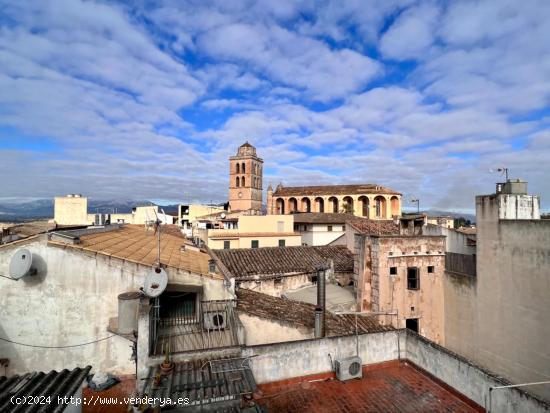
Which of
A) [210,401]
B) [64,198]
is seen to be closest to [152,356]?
[210,401]

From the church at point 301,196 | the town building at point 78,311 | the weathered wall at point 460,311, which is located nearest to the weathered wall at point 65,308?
the town building at point 78,311

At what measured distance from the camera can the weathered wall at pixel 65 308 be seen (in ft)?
36.1

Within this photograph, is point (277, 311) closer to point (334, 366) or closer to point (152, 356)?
point (334, 366)

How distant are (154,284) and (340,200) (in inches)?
2406

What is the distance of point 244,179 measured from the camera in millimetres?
82375

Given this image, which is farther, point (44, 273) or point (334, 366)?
point (44, 273)

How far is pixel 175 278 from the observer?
1254cm

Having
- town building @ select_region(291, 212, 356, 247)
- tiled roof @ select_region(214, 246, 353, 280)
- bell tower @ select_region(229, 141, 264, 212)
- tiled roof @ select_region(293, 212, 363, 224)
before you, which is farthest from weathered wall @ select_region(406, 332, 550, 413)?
bell tower @ select_region(229, 141, 264, 212)

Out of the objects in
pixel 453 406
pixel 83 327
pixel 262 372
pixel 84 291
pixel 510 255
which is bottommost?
pixel 453 406

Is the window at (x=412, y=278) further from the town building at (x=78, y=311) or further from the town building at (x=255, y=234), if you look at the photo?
the town building at (x=255, y=234)

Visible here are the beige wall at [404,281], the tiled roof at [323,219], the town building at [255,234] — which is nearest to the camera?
the beige wall at [404,281]

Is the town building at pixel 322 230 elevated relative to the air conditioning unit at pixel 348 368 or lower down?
elevated

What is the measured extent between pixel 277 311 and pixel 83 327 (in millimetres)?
7237

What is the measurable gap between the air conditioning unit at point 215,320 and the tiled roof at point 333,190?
5808cm
